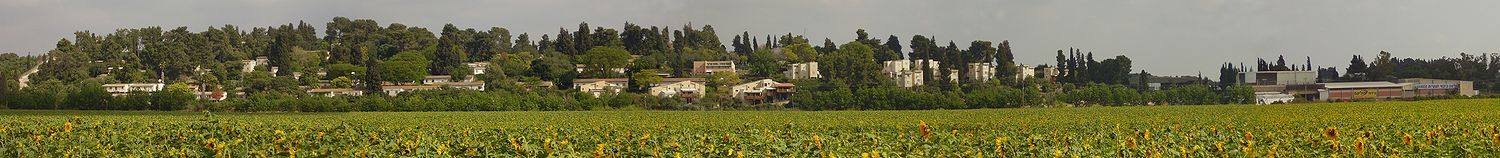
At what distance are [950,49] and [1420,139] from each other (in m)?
108

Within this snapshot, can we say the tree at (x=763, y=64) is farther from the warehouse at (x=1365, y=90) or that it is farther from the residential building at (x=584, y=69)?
the warehouse at (x=1365, y=90)

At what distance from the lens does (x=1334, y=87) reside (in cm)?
11088

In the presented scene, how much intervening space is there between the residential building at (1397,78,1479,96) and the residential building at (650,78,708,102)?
52392mm

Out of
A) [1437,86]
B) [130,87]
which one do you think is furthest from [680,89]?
[1437,86]

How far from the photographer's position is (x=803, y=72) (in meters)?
134

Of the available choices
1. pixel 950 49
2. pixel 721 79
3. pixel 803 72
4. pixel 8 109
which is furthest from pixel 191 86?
pixel 950 49

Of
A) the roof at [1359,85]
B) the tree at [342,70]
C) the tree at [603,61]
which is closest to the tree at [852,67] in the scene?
the tree at [603,61]

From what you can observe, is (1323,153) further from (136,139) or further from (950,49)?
(950,49)

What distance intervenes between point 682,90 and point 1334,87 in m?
49.3

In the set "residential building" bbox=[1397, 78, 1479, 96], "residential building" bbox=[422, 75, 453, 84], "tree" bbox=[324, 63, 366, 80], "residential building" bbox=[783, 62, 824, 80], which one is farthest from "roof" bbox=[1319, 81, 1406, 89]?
"tree" bbox=[324, 63, 366, 80]

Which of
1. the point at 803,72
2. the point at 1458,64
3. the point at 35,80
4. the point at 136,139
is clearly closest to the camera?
the point at 136,139

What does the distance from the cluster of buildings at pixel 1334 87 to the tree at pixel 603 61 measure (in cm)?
5248

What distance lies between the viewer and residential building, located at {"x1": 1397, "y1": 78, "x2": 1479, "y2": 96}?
105062 mm

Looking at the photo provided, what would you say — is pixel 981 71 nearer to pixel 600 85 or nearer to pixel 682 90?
pixel 682 90
